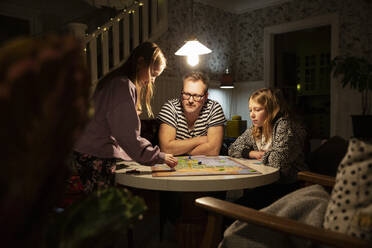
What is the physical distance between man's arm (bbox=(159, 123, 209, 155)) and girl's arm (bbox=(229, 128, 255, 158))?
0.71 ft

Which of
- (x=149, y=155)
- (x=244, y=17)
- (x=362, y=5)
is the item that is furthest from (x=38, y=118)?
(x=244, y=17)

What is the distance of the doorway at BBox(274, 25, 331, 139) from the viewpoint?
590cm

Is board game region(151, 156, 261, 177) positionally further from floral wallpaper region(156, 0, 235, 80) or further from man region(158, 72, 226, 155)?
floral wallpaper region(156, 0, 235, 80)

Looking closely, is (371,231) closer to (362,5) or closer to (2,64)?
(2,64)

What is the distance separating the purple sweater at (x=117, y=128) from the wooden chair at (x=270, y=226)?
43 centimetres

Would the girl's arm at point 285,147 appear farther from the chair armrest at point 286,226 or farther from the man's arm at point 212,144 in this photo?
the chair armrest at point 286,226

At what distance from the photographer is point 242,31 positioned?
595 cm

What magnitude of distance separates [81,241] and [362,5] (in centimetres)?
536

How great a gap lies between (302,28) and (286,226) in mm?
5048

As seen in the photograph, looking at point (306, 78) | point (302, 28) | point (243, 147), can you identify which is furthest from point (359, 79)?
point (243, 147)

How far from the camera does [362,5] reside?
15.0 ft

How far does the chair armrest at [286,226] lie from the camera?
759 millimetres

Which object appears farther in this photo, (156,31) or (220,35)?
(220,35)

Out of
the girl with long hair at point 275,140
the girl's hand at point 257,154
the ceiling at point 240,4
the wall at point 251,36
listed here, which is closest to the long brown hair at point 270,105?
the girl with long hair at point 275,140
